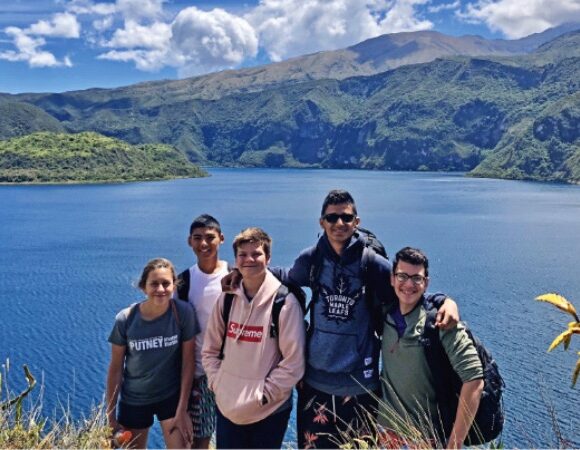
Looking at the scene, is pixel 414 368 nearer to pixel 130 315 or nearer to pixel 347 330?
pixel 347 330

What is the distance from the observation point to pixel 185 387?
189 inches

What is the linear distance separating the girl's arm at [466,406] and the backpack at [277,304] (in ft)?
4.38

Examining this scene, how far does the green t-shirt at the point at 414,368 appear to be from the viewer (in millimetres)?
3826

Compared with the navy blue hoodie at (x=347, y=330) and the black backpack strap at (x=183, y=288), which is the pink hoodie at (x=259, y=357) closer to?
the navy blue hoodie at (x=347, y=330)

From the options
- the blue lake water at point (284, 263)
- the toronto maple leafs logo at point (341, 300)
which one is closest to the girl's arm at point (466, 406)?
the blue lake water at point (284, 263)

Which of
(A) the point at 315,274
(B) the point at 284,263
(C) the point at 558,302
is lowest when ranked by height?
(B) the point at 284,263

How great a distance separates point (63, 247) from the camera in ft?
173

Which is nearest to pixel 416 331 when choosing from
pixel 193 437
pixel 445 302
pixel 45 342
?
pixel 445 302

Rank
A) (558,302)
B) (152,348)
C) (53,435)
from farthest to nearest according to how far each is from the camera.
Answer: (152,348), (53,435), (558,302)

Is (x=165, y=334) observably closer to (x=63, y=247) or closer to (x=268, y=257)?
(x=268, y=257)

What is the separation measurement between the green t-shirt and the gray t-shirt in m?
1.75

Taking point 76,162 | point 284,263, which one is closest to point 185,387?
point 284,263

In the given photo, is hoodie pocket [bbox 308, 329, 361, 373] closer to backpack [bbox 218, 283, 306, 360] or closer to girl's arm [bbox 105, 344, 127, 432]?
backpack [bbox 218, 283, 306, 360]

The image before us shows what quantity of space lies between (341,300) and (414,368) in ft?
2.45
